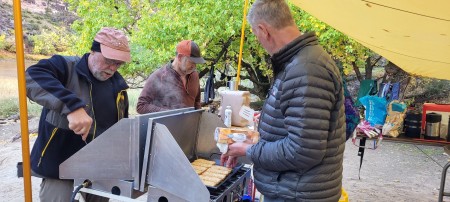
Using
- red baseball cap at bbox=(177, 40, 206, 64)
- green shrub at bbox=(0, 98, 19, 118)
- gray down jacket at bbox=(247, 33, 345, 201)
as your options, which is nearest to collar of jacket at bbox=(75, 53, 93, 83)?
gray down jacket at bbox=(247, 33, 345, 201)

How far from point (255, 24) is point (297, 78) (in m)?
0.34

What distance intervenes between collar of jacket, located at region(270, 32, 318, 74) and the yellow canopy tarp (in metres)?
0.75

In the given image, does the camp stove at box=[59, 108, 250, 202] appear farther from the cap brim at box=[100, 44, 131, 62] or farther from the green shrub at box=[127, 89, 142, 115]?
the green shrub at box=[127, 89, 142, 115]

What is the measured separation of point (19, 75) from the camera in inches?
64.0

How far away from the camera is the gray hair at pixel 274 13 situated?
1.53 metres

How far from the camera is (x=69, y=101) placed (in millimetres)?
1711

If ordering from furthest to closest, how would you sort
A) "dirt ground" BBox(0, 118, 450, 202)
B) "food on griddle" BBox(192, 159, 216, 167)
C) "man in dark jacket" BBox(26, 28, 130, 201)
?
"dirt ground" BBox(0, 118, 450, 202), "food on griddle" BBox(192, 159, 216, 167), "man in dark jacket" BBox(26, 28, 130, 201)

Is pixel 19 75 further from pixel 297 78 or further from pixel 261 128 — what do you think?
pixel 297 78

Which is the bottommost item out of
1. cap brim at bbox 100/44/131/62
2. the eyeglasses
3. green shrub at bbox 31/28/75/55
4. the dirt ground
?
the dirt ground

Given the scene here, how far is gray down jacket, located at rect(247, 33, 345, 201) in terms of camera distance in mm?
1394

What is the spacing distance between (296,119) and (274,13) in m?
0.48

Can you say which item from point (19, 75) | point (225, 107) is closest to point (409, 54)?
point (225, 107)

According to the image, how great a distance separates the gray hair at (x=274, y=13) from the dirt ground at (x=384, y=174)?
357 cm

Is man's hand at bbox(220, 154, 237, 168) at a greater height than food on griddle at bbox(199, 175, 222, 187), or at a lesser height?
greater
